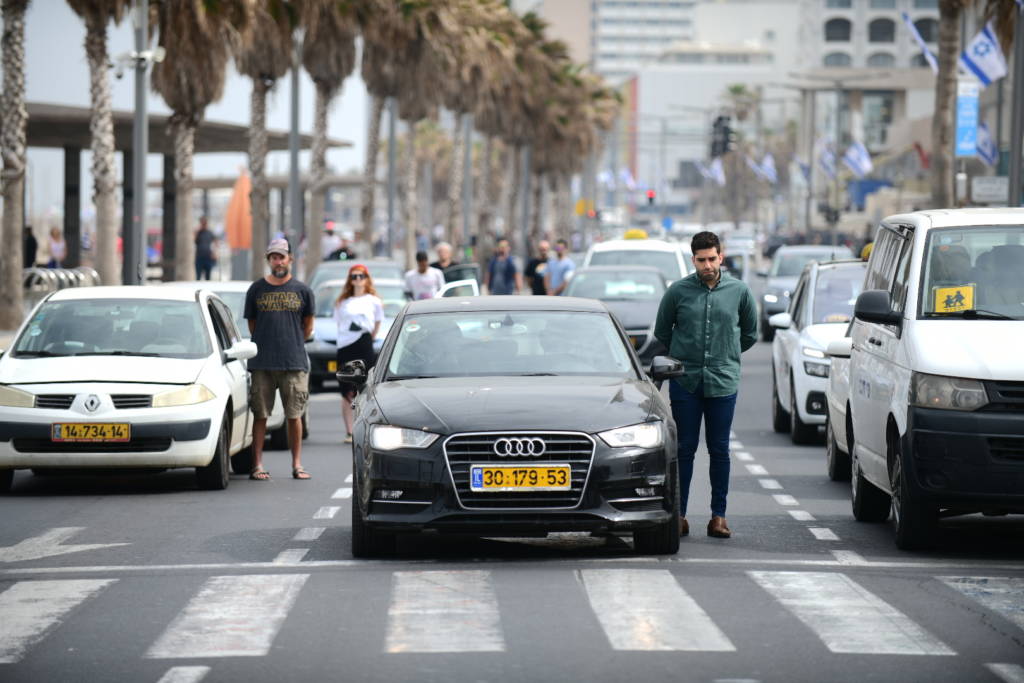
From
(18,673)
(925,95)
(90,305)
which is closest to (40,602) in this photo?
(18,673)

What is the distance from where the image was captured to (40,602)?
9.16 m

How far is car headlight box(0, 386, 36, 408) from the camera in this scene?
1414 cm

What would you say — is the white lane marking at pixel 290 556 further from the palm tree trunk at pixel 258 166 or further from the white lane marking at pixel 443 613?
the palm tree trunk at pixel 258 166

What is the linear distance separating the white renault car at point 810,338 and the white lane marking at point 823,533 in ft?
19.1

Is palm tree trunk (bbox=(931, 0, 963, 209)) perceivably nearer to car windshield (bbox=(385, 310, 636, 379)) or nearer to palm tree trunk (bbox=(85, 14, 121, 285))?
palm tree trunk (bbox=(85, 14, 121, 285))

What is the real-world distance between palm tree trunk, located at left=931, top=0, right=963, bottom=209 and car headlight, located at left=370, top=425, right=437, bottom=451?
29.0 m

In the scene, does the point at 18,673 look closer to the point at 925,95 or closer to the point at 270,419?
the point at 270,419

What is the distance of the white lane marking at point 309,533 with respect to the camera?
11.6 metres

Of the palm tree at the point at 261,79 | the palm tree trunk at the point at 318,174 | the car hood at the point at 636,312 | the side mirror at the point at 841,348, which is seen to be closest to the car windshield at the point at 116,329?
the side mirror at the point at 841,348

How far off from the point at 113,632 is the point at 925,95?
5313 inches

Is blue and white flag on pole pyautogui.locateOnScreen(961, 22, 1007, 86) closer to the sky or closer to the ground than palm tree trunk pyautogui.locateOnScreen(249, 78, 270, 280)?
closer to the sky

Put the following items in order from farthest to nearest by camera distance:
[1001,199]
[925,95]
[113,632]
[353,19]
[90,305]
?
[925,95] → [353,19] → [1001,199] → [90,305] → [113,632]

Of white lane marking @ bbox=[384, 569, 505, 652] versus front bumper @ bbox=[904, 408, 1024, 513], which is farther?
front bumper @ bbox=[904, 408, 1024, 513]

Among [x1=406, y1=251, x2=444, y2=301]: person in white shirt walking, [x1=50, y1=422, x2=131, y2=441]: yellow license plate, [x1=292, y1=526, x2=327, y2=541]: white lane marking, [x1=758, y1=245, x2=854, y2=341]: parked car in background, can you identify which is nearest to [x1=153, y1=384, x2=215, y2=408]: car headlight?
[x1=50, y1=422, x2=131, y2=441]: yellow license plate
